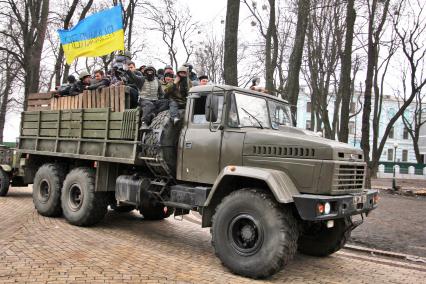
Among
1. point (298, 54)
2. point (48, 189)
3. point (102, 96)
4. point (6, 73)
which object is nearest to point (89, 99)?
point (102, 96)

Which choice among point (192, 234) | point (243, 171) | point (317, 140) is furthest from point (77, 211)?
point (317, 140)

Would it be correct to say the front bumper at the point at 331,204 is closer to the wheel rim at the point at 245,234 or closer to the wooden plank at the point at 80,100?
the wheel rim at the point at 245,234

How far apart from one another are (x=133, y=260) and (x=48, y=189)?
4.61 m

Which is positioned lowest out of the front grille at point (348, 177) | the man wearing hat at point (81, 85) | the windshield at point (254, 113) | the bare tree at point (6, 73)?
the front grille at point (348, 177)

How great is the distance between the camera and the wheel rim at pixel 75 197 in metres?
10.0

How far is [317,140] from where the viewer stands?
22.6 feet

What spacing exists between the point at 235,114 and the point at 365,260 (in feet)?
11.6

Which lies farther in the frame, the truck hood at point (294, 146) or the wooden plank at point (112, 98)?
the wooden plank at point (112, 98)

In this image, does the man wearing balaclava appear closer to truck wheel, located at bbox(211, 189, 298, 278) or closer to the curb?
truck wheel, located at bbox(211, 189, 298, 278)

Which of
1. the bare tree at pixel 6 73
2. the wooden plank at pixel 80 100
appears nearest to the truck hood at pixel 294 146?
the wooden plank at pixel 80 100

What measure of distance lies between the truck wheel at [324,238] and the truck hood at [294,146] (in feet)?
4.29

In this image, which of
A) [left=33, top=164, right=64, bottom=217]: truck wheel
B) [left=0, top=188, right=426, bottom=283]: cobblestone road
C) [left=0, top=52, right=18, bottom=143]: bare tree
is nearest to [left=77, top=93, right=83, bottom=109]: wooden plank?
[left=33, top=164, right=64, bottom=217]: truck wheel

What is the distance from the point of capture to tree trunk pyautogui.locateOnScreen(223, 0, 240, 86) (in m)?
12.9

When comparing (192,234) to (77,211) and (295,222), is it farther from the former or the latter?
(295,222)
